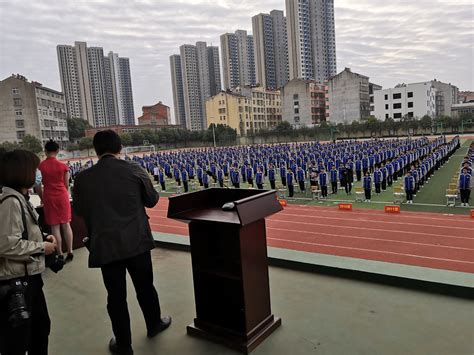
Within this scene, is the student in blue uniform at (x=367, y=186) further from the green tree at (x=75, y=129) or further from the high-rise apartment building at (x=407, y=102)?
the green tree at (x=75, y=129)

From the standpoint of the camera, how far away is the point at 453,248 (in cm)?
680

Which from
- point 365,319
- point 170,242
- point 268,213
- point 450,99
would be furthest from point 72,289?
point 450,99

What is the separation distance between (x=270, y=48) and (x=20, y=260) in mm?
114751

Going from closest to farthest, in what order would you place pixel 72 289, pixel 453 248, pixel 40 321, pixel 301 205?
pixel 40 321 < pixel 72 289 < pixel 453 248 < pixel 301 205

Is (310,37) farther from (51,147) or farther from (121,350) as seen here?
(121,350)

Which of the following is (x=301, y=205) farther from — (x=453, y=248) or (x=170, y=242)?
(x=170, y=242)

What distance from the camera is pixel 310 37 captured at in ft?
349

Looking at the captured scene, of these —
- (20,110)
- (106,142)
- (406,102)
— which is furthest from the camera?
(406,102)

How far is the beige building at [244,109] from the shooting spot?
7638 cm

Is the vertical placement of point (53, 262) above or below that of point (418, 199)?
above

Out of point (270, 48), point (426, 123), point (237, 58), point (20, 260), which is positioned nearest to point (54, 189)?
point (20, 260)

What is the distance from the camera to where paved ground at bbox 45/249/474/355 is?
8.21ft

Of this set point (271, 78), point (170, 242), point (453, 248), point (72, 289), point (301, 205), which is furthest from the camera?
point (271, 78)

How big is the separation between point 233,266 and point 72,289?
6.83 ft
